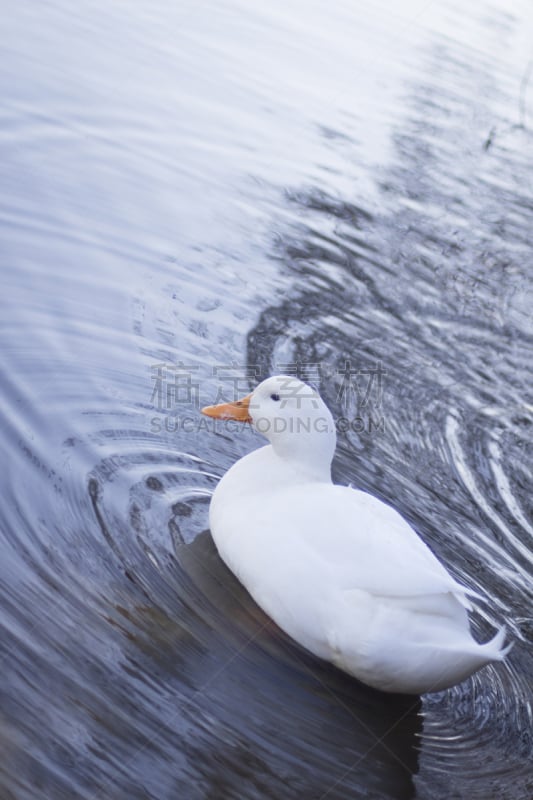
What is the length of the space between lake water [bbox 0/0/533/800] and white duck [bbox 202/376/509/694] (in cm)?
19

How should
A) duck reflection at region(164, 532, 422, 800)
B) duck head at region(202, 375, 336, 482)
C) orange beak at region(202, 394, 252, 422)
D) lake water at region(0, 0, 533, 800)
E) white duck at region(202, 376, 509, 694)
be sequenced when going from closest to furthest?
duck reflection at region(164, 532, 422, 800)
lake water at region(0, 0, 533, 800)
white duck at region(202, 376, 509, 694)
duck head at region(202, 375, 336, 482)
orange beak at region(202, 394, 252, 422)

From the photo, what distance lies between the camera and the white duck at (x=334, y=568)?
144 inches

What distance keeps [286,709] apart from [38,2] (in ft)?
27.7

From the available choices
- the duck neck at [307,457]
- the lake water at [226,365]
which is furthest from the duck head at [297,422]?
the lake water at [226,365]

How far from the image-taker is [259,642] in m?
3.94

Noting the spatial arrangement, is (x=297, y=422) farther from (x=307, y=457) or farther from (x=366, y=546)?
(x=366, y=546)

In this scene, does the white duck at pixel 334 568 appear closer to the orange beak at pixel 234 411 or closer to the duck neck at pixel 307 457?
the duck neck at pixel 307 457

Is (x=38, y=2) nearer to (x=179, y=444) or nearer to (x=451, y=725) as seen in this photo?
(x=179, y=444)

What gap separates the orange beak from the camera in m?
4.68

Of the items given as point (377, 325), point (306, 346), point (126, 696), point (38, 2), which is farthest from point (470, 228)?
point (126, 696)

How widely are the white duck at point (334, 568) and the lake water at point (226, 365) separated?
19cm

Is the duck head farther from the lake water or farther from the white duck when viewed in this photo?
the lake water

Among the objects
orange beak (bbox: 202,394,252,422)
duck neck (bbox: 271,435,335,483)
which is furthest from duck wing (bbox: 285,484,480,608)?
orange beak (bbox: 202,394,252,422)

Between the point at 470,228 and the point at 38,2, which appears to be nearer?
the point at 470,228
